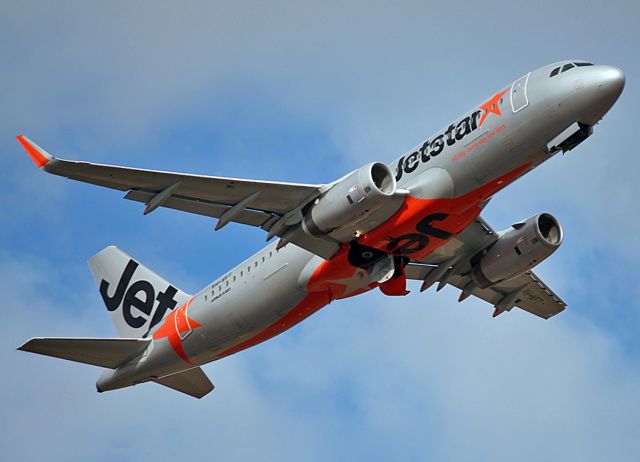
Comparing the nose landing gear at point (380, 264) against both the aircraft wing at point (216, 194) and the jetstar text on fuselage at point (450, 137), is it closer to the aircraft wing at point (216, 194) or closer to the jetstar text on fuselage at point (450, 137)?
the aircraft wing at point (216, 194)

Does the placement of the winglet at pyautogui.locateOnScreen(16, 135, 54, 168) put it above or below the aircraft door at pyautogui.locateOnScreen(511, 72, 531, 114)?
above

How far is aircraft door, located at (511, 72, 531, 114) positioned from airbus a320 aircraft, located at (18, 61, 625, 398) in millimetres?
44

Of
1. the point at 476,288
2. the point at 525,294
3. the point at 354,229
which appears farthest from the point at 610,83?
the point at 525,294

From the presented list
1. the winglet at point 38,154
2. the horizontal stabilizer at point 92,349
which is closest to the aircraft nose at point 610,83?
the winglet at point 38,154

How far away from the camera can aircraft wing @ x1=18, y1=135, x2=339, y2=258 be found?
33.2 m

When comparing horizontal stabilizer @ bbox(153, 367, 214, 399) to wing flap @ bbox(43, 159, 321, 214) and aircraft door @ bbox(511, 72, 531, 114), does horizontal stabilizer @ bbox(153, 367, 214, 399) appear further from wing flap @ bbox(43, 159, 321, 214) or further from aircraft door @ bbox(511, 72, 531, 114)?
aircraft door @ bbox(511, 72, 531, 114)

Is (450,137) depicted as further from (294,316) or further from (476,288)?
(476,288)

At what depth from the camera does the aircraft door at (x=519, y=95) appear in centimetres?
3312

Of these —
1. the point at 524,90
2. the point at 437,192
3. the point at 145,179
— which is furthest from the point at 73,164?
the point at 524,90

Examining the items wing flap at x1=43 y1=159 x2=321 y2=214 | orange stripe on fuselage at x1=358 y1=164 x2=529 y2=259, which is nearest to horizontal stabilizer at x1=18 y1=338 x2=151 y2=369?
wing flap at x1=43 y1=159 x2=321 y2=214

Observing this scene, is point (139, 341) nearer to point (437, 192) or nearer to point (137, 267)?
point (137, 267)

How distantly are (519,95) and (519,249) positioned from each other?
829 cm

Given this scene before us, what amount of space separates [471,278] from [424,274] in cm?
182

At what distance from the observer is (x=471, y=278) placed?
4172 centimetres
